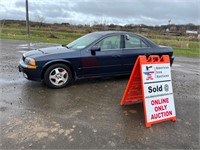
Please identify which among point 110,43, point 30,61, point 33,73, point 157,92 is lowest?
point 157,92

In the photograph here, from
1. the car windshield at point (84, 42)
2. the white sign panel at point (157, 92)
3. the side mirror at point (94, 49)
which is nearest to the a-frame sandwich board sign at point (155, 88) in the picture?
the white sign panel at point (157, 92)

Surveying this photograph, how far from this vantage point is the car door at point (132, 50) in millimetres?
6041

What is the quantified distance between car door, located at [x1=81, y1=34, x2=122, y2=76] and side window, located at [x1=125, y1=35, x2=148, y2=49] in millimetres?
232

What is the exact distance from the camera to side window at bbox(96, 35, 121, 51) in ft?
19.0

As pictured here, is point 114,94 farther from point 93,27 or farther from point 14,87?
point 93,27

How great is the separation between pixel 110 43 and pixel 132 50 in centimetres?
71

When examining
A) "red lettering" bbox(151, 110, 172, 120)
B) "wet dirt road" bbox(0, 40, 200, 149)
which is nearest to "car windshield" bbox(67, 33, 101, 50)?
"wet dirt road" bbox(0, 40, 200, 149)

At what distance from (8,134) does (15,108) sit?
1.00 metres

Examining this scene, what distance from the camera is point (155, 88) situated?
376cm

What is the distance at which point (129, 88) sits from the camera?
14.1 feet

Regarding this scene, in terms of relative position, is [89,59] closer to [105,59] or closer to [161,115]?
[105,59]

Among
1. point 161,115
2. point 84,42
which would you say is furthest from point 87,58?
point 161,115

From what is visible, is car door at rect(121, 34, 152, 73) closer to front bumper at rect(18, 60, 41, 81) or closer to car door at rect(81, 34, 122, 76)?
car door at rect(81, 34, 122, 76)

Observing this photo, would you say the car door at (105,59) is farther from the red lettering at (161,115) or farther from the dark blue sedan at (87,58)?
the red lettering at (161,115)
